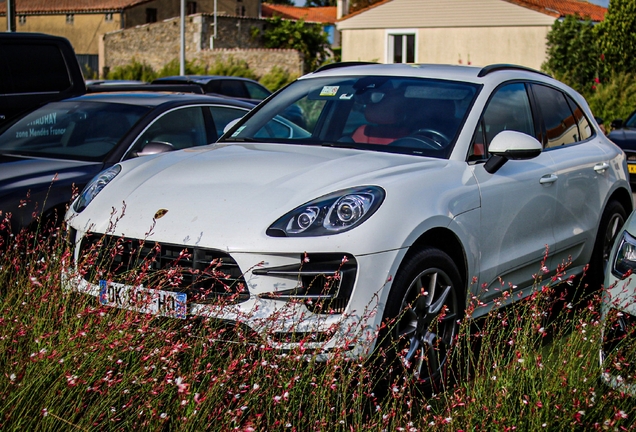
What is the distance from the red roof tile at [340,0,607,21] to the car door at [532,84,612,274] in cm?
3006

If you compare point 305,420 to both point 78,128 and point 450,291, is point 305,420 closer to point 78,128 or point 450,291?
point 450,291

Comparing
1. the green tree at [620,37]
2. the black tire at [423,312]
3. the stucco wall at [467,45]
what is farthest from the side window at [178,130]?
the stucco wall at [467,45]

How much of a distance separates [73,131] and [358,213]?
3.78 metres

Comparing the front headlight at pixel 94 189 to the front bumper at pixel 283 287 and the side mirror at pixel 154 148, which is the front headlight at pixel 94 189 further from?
the side mirror at pixel 154 148

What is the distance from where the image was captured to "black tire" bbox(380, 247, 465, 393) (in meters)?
4.28

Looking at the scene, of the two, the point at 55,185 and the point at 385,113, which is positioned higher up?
the point at 385,113

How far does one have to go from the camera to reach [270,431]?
3377 millimetres

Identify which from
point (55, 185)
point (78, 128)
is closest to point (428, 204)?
point (55, 185)

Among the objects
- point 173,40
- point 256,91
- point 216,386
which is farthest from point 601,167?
point 173,40

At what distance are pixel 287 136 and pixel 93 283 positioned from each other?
1.89m

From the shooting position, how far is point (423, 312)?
455 cm

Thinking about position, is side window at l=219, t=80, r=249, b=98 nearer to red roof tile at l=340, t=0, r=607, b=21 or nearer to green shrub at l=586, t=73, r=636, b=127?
green shrub at l=586, t=73, r=636, b=127

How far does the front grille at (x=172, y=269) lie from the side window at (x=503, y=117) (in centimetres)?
181

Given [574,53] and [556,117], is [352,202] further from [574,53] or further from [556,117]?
[574,53]
